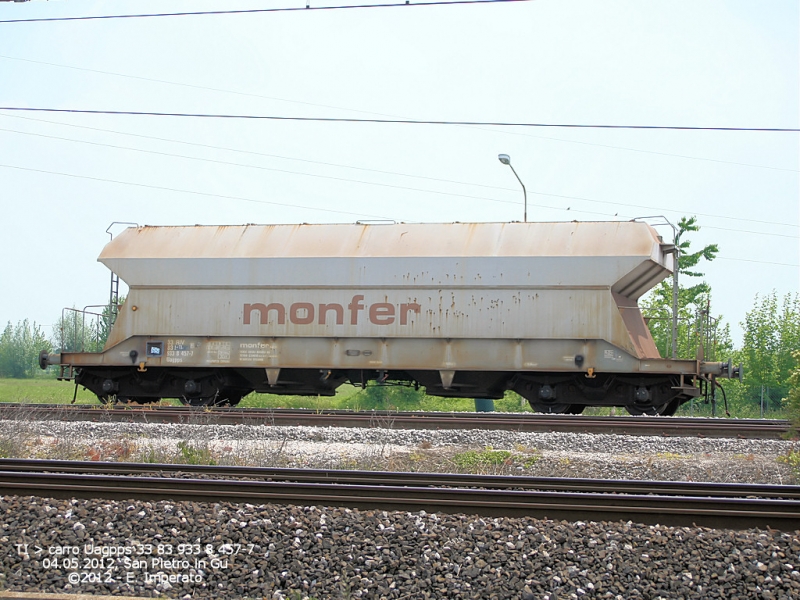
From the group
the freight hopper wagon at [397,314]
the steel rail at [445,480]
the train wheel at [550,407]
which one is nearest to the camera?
the steel rail at [445,480]

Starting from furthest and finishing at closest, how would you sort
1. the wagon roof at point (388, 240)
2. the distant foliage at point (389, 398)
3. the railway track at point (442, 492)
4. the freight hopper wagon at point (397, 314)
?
the distant foliage at point (389, 398) → the wagon roof at point (388, 240) → the freight hopper wagon at point (397, 314) → the railway track at point (442, 492)

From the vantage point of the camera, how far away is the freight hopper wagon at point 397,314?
1421 cm

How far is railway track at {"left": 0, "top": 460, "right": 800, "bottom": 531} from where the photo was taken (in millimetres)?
5801

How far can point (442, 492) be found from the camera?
6.34 meters

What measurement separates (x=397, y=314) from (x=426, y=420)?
2813mm

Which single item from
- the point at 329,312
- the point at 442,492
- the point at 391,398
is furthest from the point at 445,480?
the point at 391,398

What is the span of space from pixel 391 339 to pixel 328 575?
979 cm

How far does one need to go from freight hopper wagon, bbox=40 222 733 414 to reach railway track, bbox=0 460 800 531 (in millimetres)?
7219

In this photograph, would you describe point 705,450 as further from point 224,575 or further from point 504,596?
point 224,575

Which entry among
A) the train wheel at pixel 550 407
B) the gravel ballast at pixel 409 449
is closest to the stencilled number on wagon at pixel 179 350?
the gravel ballast at pixel 409 449

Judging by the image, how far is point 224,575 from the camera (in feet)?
16.6

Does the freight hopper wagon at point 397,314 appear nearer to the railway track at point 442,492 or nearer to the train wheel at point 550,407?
the train wheel at point 550,407

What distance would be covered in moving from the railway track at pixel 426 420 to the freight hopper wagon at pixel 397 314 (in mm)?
1257

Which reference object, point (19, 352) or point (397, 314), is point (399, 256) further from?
point (19, 352)
